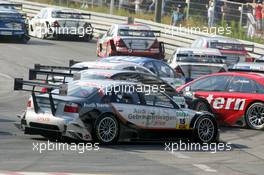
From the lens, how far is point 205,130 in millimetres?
17516

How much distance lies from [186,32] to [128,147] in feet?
75.1

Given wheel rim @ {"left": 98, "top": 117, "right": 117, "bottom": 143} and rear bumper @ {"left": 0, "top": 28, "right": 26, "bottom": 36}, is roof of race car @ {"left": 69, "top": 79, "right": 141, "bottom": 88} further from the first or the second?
rear bumper @ {"left": 0, "top": 28, "right": 26, "bottom": 36}

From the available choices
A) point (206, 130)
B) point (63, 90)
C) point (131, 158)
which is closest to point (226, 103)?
point (206, 130)

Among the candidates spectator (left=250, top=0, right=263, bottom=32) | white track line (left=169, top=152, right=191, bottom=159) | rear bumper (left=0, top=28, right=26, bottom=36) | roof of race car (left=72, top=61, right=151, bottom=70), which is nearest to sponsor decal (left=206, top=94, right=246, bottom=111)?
roof of race car (left=72, top=61, right=151, bottom=70)

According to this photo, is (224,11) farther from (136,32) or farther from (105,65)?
(105,65)

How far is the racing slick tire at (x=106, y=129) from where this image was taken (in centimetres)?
1588

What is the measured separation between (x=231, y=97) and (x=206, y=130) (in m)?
3.03

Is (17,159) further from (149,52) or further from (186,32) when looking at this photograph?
(186,32)

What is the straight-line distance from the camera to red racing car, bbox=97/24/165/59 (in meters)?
32.2

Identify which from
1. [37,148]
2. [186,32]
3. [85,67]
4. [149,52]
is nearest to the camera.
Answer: [37,148]

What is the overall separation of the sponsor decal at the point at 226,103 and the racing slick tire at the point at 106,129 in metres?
4.85

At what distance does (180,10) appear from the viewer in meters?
40.6

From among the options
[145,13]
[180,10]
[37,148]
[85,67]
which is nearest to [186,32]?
[180,10]

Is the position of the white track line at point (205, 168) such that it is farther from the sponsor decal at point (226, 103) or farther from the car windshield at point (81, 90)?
the sponsor decal at point (226, 103)
